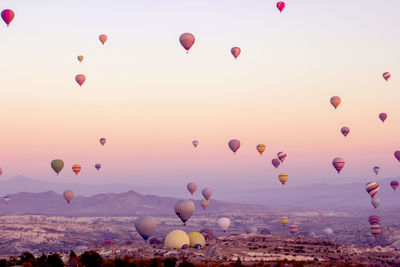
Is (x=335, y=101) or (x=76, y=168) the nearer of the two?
(x=335, y=101)

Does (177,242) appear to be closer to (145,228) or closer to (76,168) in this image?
(145,228)

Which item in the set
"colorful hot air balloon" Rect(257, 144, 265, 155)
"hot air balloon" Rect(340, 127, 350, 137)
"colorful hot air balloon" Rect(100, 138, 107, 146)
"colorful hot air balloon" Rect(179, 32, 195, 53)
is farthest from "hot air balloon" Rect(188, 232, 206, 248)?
"colorful hot air balloon" Rect(100, 138, 107, 146)

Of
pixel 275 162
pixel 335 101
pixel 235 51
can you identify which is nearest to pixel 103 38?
pixel 235 51

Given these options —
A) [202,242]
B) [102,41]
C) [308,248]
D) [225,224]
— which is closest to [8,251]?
[225,224]

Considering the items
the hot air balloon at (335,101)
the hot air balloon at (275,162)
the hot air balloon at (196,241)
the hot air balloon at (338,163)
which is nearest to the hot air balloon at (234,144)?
the hot air balloon at (338,163)

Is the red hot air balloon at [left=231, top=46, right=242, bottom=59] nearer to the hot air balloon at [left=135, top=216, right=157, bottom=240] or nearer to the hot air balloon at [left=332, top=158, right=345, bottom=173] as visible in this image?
the hot air balloon at [left=332, top=158, right=345, bottom=173]

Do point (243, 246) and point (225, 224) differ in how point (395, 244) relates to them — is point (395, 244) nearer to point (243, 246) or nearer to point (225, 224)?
point (225, 224)

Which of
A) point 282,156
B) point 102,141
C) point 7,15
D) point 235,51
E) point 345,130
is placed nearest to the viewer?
point 7,15
